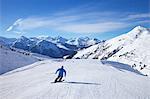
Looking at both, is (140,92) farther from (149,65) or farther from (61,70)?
(149,65)

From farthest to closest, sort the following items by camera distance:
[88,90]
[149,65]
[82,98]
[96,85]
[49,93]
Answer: [149,65]
[96,85]
[88,90]
[49,93]
[82,98]

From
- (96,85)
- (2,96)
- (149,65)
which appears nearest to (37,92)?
(2,96)

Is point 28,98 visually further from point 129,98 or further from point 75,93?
point 129,98

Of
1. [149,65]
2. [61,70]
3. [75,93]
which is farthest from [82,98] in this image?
[149,65]

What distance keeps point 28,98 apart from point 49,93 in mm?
1934

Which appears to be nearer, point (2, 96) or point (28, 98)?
point (28, 98)

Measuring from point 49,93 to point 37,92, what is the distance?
110 centimetres

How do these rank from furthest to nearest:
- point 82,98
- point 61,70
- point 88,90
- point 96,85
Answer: point 61,70, point 96,85, point 88,90, point 82,98

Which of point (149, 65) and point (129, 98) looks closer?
point (129, 98)

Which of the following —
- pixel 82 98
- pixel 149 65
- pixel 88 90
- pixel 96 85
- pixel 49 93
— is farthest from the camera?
pixel 149 65

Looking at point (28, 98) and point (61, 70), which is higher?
point (61, 70)

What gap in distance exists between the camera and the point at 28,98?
19.4m

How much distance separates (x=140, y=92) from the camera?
22625 millimetres

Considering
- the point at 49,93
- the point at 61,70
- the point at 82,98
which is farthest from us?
the point at 61,70
